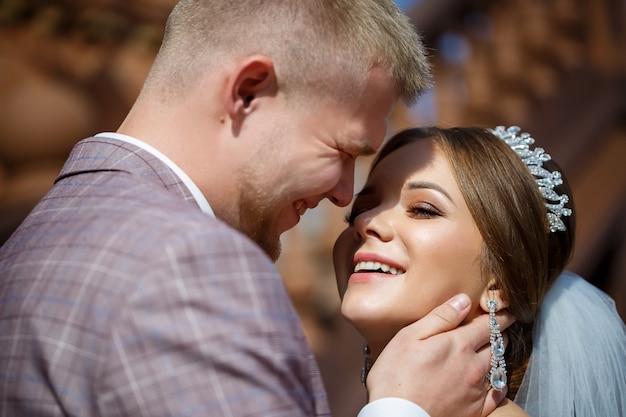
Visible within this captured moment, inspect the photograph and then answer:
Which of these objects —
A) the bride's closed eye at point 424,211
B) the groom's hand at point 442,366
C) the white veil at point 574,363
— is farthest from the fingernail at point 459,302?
the white veil at point 574,363

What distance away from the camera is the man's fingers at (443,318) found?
2520 millimetres

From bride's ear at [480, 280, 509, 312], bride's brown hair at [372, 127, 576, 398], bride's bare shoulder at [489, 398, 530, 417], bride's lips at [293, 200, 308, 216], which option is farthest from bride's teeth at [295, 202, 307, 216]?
bride's bare shoulder at [489, 398, 530, 417]

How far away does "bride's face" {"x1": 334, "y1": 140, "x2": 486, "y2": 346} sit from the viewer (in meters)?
2.60

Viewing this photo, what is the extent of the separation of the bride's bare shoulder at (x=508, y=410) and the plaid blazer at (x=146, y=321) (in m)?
1.05

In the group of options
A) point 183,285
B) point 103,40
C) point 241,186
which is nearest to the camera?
point 183,285

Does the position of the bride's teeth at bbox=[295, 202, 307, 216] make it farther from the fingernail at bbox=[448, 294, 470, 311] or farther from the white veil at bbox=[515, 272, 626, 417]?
the white veil at bbox=[515, 272, 626, 417]

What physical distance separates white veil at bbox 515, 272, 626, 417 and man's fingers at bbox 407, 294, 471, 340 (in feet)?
1.45

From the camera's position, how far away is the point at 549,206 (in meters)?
2.88

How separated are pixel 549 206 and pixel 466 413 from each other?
2.54 ft

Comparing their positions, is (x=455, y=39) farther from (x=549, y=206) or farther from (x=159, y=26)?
(x=549, y=206)

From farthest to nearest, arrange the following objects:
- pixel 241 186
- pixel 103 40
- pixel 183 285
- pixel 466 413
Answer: pixel 103 40
pixel 466 413
pixel 241 186
pixel 183 285

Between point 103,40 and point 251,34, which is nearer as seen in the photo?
point 251,34

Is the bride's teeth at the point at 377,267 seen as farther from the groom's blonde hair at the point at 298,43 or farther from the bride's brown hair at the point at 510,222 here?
the groom's blonde hair at the point at 298,43

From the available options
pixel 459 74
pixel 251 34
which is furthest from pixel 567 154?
pixel 251 34
